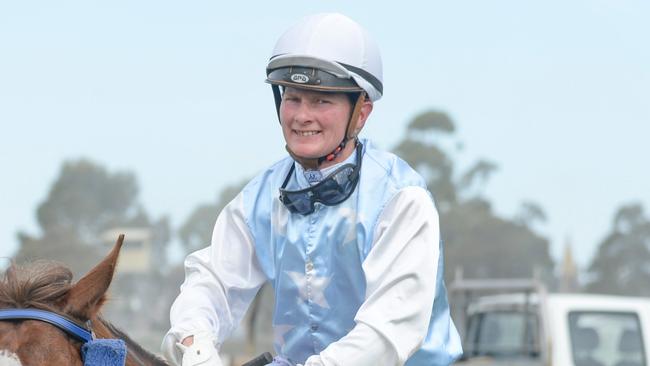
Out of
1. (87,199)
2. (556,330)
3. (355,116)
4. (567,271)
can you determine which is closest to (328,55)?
(355,116)

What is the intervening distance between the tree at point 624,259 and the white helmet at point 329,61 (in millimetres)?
42404

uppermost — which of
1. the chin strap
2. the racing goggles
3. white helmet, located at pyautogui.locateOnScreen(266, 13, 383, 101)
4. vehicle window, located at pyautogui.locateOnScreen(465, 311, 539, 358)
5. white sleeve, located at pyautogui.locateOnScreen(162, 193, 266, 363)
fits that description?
white helmet, located at pyautogui.locateOnScreen(266, 13, 383, 101)

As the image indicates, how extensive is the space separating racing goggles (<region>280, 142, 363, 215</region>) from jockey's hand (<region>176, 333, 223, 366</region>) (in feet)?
1.73

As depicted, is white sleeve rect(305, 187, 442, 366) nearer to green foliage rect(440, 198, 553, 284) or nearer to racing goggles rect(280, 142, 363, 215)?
racing goggles rect(280, 142, 363, 215)

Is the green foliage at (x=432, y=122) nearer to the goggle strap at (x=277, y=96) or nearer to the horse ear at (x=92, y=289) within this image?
the goggle strap at (x=277, y=96)

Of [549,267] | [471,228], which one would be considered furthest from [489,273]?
[549,267]

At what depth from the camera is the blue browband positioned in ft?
10.9

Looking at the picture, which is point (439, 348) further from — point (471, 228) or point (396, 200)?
A: point (471, 228)

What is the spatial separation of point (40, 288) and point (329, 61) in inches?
48.4

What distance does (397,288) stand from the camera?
394 centimetres

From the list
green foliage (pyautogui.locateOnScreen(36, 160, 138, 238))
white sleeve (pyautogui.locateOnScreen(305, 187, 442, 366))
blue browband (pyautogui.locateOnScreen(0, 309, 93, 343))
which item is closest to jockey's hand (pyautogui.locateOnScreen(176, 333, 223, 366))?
white sleeve (pyautogui.locateOnScreen(305, 187, 442, 366))

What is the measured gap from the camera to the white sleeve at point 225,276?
4.33 m

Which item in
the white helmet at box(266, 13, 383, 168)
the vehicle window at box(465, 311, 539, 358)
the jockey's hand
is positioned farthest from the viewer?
the vehicle window at box(465, 311, 539, 358)

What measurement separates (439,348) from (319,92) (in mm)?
888
